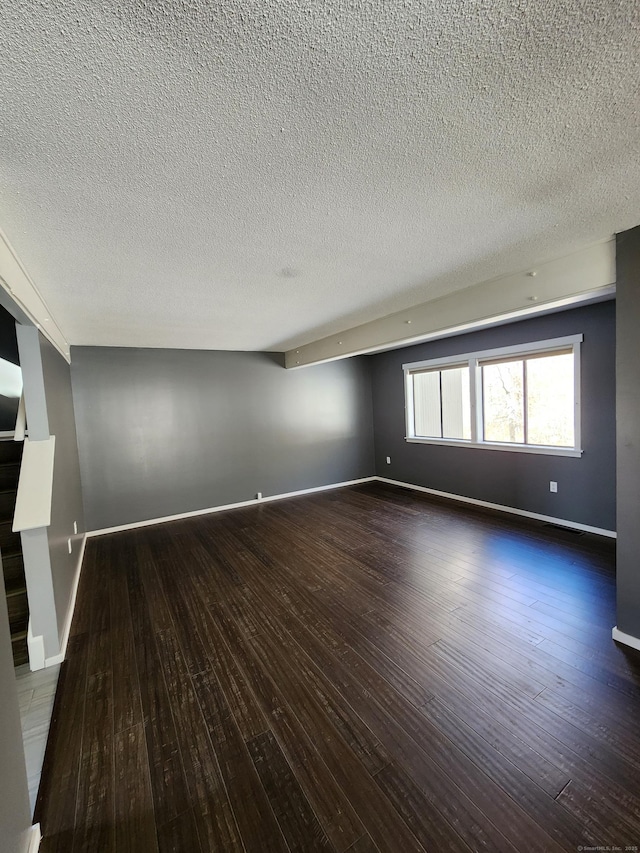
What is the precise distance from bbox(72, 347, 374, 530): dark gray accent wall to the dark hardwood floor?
5.24ft

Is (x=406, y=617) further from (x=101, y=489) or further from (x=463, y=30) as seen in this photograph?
(x=101, y=489)

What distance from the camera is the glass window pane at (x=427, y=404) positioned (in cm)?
543

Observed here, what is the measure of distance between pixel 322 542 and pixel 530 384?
10.4ft

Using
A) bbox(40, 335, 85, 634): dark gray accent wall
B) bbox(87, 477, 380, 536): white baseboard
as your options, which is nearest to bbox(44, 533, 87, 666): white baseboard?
bbox(40, 335, 85, 634): dark gray accent wall

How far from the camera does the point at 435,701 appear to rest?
1.72m

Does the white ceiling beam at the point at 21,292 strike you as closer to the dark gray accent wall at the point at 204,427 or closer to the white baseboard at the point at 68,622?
the dark gray accent wall at the point at 204,427

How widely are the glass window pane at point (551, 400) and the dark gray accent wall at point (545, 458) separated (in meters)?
0.17

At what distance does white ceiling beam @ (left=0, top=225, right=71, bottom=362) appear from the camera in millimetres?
1551

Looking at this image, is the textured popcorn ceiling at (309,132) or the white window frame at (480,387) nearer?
the textured popcorn ceiling at (309,132)

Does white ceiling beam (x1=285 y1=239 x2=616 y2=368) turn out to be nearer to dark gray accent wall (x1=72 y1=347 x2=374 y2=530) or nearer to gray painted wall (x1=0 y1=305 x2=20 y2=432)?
dark gray accent wall (x1=72 y1=347 x2=374 y2=530)

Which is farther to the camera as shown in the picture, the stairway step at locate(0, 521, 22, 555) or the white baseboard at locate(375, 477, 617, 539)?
the white baseboard at locate(375, 477, 617, 539)

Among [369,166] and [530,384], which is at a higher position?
[369,166]

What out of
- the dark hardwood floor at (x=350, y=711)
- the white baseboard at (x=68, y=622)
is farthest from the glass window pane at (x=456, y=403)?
the white baseboard at (x=68, y=622)

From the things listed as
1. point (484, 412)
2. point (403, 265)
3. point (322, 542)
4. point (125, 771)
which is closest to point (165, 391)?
point (322, 542)
